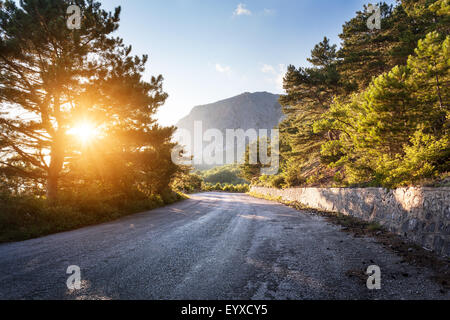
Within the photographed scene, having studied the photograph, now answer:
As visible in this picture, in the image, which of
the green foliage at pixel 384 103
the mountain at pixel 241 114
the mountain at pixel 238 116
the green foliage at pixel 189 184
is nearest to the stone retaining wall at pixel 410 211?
the green foliage at pixel 384 103

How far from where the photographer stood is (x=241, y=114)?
181 meters

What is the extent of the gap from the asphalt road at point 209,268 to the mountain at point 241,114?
161 meters

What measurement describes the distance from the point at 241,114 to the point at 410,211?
594 ft

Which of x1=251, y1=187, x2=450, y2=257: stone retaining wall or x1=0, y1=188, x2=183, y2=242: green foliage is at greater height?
x1=251, y1=187, x2=450, y2=257: stone retaining wall

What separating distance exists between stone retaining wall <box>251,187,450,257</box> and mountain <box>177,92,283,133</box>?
516 ft

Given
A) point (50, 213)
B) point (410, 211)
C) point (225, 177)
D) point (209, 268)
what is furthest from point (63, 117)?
point (225, 177)

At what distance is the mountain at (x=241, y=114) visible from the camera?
169 metres

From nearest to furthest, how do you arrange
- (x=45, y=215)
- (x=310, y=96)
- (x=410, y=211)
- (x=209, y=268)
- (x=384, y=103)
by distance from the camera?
(x=209, y=268) → (x=410, y=211) → (x=45, y=215) → (x=384, y=103) → (x=310, y=96)

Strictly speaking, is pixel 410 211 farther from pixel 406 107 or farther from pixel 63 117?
pixel 63 117

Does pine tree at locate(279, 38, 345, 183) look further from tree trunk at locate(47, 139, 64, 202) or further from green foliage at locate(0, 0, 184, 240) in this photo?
tree trunk at locate(47, 139, 64, 202)

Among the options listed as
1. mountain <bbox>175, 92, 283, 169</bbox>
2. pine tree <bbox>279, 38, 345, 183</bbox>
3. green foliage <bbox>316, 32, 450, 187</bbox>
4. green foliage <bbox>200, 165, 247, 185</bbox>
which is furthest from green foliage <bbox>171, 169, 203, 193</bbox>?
mountain <bbox>175, 92, 283, 169</bbox>

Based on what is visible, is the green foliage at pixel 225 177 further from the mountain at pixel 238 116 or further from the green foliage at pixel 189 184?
the mountain at pixel 238 116

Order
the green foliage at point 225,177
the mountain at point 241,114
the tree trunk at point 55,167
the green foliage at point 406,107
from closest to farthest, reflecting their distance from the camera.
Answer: the green foliage at point 406,107
the tree trunk at point 55,167
the green foliage at point 225,177
the mountain at point 241,114

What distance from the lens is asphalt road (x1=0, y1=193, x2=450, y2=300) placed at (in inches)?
106
